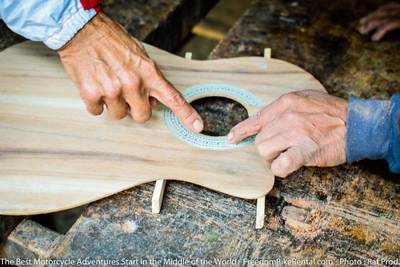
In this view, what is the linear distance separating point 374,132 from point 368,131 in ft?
0.06

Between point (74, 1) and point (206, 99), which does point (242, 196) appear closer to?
point (206, 99)

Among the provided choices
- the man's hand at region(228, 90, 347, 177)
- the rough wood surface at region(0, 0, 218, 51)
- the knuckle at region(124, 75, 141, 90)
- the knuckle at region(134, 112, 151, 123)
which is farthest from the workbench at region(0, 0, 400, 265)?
the rough wood surface at region(0, 0, 218, 51)

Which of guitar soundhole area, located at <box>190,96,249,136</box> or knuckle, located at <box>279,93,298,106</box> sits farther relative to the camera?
guitar soundhole area, located at <box>190,96,249,136</box>

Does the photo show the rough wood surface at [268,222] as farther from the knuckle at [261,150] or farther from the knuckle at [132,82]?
the knuckle at [132,82]

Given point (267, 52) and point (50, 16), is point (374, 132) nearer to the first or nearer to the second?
point (267, 52)

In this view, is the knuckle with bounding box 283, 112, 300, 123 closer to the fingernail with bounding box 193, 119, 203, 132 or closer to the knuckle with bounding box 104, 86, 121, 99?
the fingernail with bounding box 193, 119, 203, 132

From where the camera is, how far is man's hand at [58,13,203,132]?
1571mm

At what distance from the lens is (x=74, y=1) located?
1.56 metres

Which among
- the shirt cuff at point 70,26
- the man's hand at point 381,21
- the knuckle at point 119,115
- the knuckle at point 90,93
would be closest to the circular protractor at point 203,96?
the knuckle at point 119,115

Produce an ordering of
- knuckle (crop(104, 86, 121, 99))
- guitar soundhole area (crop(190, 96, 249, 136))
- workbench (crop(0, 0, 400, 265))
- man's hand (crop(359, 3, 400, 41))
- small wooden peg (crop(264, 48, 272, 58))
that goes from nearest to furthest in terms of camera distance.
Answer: workbench (crop(0, 0, 400, 265)) < knuckle (crop(104, 86, 121, 99)) < guitar soundhole area (crop(190, 96, 249, 136)) < small wooden peg (crop(264, 48, 272, 58)) < man's hand (crop(359, 3, 400, 41))

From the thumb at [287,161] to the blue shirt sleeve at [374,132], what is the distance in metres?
0.17

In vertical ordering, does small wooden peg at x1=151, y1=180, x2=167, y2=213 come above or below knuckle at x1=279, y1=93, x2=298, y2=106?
below

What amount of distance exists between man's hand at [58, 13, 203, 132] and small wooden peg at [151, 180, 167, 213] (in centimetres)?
23

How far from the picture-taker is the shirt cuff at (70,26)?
5.16 feet
